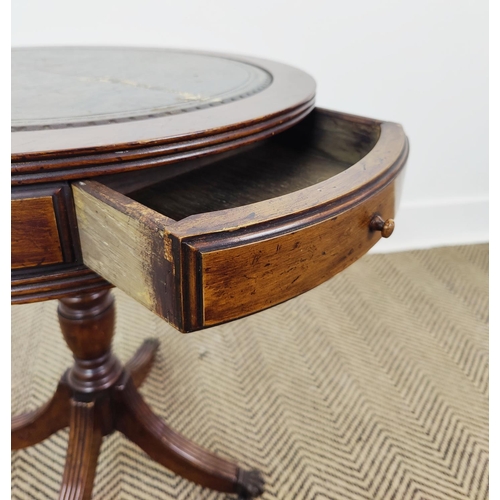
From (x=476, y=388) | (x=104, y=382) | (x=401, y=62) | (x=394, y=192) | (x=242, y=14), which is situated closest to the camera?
(x=394, y=192)

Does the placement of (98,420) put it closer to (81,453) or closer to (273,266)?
(81,453)

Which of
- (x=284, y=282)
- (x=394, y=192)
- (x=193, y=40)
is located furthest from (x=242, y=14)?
(x=284, y=282)

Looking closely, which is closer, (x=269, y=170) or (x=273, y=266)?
(x=273, y=266)

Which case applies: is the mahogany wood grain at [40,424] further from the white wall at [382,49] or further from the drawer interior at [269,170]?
the white wall at [382,49]

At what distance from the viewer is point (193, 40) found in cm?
114

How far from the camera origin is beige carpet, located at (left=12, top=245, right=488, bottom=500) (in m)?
0.78

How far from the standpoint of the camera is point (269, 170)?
2.00ft

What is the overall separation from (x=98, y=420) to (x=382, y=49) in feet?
3.49

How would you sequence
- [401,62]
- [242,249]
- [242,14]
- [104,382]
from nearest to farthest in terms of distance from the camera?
[242,249]
[104,382]
[242,14]
[401,62]

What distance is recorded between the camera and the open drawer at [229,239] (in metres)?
0.33

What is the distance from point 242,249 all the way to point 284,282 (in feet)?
0.19

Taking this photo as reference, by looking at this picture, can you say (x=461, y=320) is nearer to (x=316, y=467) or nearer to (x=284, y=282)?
(x=316, y=467)

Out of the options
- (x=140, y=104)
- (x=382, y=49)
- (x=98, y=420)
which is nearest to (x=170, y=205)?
(x=140, y=104)

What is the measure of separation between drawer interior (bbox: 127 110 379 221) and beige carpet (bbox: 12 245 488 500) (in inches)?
19.1
